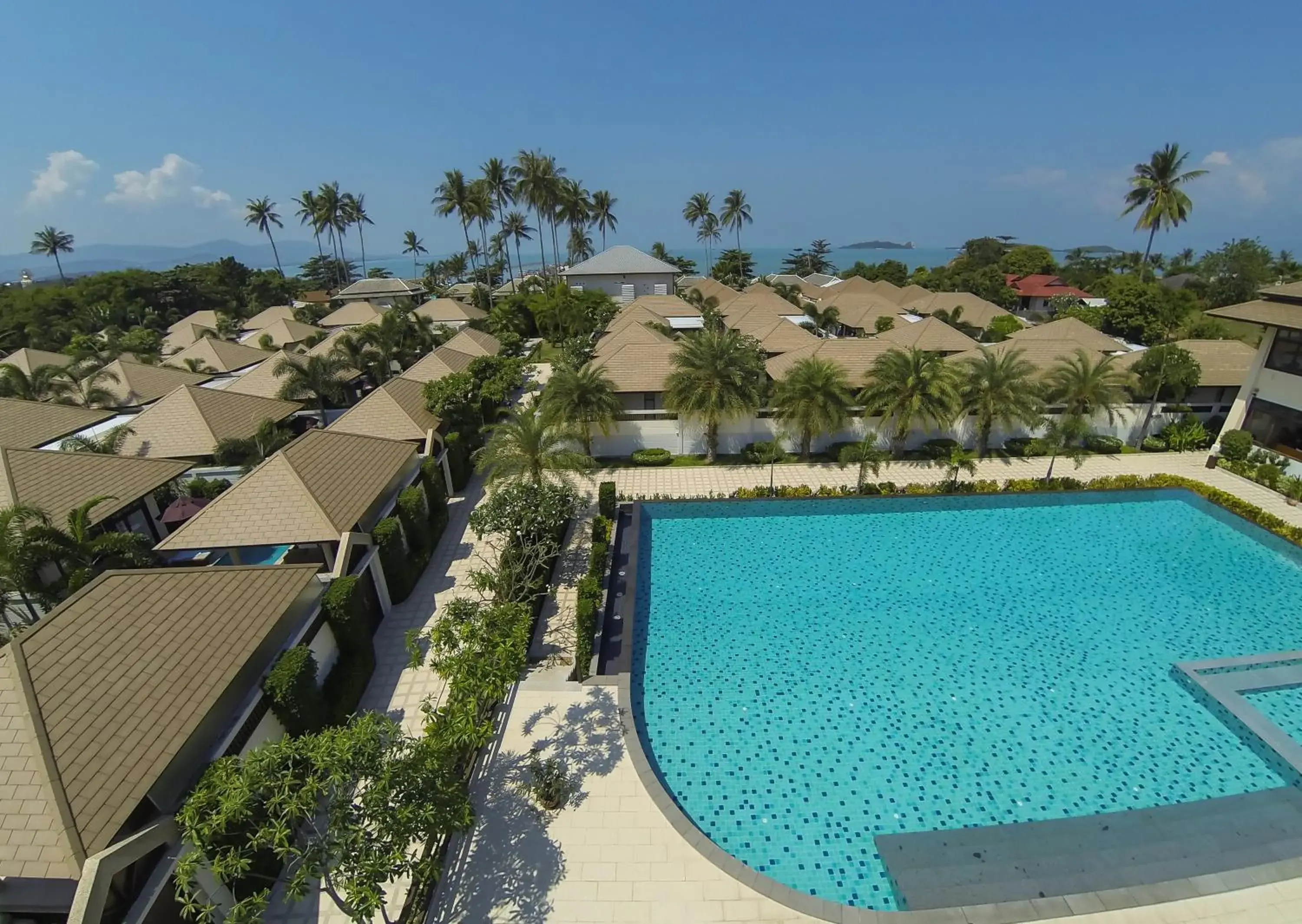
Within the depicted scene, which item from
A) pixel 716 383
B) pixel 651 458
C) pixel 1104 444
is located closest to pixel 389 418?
pixel 651 458

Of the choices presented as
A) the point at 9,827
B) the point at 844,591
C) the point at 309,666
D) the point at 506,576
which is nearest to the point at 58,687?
the point at 9,827

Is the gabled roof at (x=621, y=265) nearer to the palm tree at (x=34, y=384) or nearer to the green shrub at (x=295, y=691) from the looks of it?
the palm tree at (x=34, y=384)

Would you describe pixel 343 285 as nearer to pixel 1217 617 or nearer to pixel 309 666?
pixel 309 666

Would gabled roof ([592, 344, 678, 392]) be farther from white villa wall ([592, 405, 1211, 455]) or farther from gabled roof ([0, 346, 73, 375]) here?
gabled roof ([0, 346, 73, 375])

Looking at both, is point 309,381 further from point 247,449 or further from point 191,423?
point 247,449

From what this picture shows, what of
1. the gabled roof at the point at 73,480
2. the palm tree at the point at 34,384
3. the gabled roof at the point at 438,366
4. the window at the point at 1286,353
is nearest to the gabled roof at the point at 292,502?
the gabled roof at the point at 73,480

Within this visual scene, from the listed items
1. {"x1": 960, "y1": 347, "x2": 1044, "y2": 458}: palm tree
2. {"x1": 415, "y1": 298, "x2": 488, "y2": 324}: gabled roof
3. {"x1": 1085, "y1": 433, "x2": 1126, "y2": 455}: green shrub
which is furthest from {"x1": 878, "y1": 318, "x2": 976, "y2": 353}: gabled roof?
{"x1": 415, "y1": 298, "x2": 488, "y2": 324}: gabled roof
